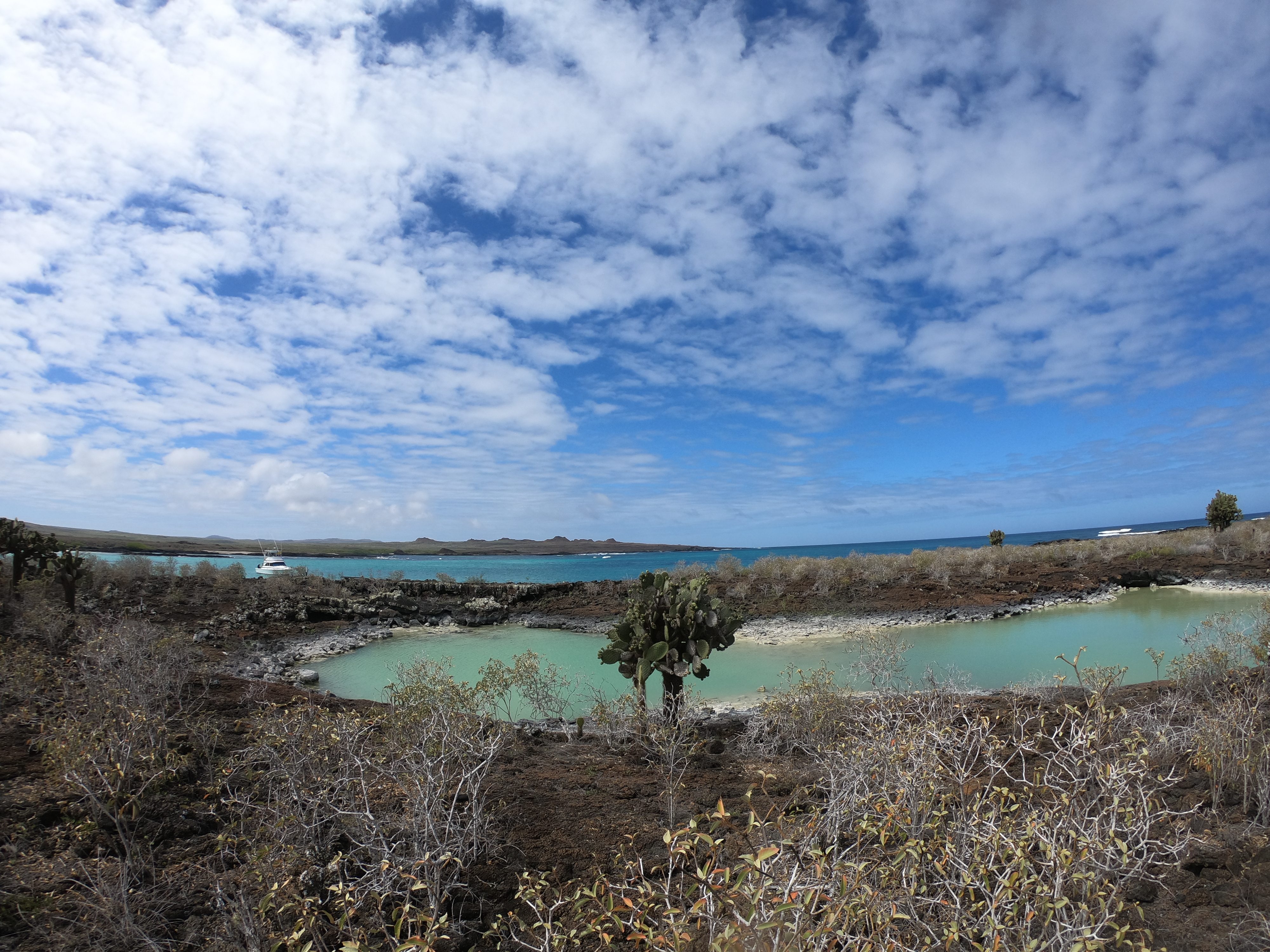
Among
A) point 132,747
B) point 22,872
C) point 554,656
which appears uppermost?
point 132,747

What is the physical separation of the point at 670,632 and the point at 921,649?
393 inches

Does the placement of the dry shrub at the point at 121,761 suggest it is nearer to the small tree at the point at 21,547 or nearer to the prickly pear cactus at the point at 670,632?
the prickly pear cactus at the point at 670,632

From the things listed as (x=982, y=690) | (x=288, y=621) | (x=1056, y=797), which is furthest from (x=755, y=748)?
(x=288, y=621)

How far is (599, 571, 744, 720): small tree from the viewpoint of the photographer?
8.42 metres

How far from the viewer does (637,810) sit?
5.43 meters

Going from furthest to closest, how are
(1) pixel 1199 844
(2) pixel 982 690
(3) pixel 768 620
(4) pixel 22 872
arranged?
(3) pixel 768 620 → (2) pixel 982 690 → (1) pixel 1199 844 → (4) pixel 22 872

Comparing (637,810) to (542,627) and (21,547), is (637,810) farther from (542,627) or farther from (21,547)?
(21,547)

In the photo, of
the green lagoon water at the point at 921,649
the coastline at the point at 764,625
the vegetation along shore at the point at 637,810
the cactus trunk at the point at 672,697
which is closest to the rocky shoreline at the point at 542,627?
the coastline at the point at 764,625

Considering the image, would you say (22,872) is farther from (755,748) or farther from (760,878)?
(755,748)

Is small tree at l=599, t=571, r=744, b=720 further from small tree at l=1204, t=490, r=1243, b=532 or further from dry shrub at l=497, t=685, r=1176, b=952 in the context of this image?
small tree at l=1204, t=490, r=1243, b=532

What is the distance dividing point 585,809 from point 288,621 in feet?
59.6

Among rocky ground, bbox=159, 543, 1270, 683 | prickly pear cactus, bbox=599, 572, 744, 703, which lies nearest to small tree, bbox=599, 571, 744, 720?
prickly pear cactus, bbox=599, 572, 744, 703

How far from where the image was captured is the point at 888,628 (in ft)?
61.8

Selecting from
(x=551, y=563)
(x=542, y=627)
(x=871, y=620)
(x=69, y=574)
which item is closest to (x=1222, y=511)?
(x=871, y=620)
